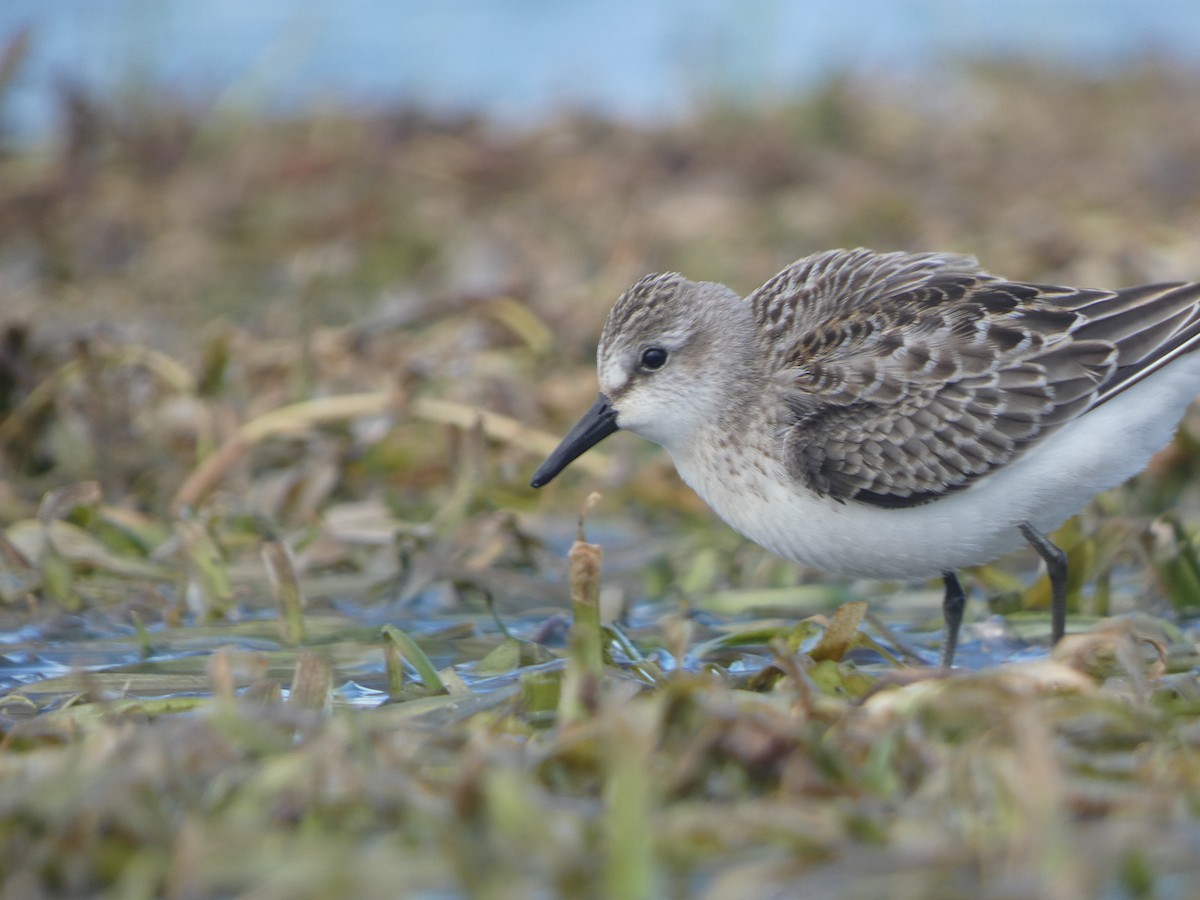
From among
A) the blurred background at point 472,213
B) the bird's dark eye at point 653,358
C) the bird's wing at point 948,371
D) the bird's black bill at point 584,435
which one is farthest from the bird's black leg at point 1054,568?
the bird's black bill at point 584,435

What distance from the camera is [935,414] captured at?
5023mm

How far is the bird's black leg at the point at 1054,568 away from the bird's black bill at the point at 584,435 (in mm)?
1388

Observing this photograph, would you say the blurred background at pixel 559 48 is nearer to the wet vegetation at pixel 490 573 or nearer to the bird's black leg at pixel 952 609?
the wet vegetation at pixel 490 573

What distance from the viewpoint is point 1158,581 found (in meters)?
5.49

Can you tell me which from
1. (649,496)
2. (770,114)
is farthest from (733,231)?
(649,496)

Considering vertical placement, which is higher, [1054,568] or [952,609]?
[1054,568]

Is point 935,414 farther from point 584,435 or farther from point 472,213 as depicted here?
point 472,213

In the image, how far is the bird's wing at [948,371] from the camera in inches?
196

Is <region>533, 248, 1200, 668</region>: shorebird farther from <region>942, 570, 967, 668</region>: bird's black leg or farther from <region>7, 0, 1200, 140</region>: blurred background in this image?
<region>7, 0, 1200, 140</region>: blurred background

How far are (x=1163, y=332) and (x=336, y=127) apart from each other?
888 cm

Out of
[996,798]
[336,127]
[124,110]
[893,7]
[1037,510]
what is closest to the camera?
[996,798]

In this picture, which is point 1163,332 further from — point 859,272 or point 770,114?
point 770,114

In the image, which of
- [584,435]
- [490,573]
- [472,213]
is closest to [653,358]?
[584,435]

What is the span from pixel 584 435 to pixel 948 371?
1234mm
